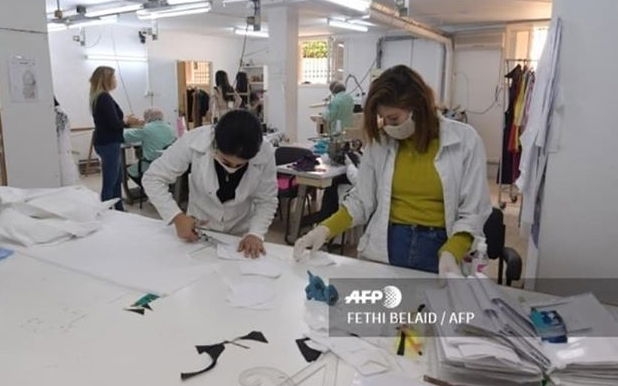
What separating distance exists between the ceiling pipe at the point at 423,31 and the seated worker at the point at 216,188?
365cm

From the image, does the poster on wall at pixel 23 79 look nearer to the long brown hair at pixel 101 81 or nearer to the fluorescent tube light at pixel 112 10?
the long brown hair at pixel 101 81

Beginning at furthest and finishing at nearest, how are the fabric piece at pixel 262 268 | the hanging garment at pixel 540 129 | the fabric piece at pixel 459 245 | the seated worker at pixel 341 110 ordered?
the seated worker at pixel 341 110 < the hanging garment at pixel 540 129 < the fabric piece at pixel 262 268 < the fabric piece at pixel 459 245

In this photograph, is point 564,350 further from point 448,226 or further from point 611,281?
point 611,281

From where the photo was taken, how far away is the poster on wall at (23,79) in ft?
8.90

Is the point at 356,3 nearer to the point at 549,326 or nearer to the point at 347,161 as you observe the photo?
the point at 347,161

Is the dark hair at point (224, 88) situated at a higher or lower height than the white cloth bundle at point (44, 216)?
higher

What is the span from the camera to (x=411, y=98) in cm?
156

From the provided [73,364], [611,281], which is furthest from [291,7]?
[73,364]

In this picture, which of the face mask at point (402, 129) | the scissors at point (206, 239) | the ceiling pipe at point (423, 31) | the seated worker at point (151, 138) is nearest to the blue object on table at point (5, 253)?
the scissors at point (206, 239)

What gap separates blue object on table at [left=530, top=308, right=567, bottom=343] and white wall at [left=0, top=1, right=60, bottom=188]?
283cm

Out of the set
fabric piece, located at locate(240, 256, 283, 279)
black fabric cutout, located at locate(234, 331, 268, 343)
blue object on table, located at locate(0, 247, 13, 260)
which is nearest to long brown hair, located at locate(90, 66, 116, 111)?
blue object on table, located at locate(0, 247, 13, 260)

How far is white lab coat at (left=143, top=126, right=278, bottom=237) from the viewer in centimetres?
193

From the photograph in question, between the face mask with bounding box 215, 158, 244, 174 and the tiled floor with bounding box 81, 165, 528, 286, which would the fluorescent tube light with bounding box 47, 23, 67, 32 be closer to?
the tiled floor with bounding box 81, 165, 528, 286

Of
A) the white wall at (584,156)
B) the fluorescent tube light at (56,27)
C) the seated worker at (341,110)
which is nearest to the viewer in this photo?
the white wall at (584,156)
